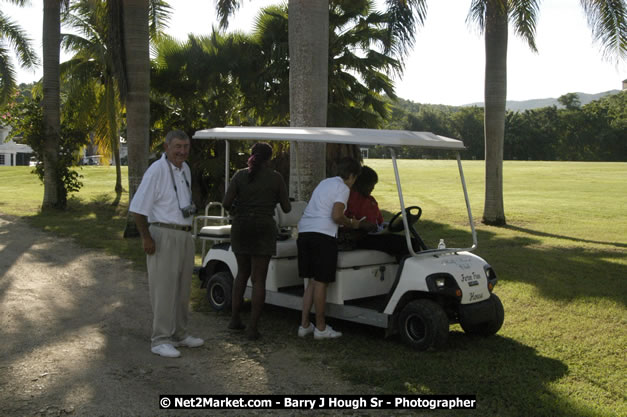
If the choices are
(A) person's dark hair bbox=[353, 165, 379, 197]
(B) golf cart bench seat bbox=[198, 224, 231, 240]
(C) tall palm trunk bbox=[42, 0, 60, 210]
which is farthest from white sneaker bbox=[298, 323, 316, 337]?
(C) tall palm trunk bbox=[42, 0, 60, 210]

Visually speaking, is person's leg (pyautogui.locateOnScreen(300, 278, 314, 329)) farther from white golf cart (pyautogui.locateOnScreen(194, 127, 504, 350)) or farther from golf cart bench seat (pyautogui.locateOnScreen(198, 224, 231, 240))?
golf cart bench seat (pyautogui.locateOnScreen(198, 224, 231, 240))

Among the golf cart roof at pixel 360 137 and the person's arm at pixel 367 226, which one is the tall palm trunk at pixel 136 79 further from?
the person's arm at pixel 367 226

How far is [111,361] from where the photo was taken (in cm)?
509

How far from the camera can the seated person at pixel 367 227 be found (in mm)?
6055

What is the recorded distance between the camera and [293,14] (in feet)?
30.4

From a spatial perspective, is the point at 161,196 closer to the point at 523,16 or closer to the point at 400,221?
the point at 400,221

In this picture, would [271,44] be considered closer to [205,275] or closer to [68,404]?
[205,275]

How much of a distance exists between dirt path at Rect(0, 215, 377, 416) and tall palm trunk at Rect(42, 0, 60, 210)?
35.5 feet

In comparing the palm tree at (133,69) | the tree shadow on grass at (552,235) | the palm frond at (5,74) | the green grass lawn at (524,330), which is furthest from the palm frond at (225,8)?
the palm frond at (5,74)

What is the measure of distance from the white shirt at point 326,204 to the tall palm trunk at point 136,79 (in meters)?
7.58

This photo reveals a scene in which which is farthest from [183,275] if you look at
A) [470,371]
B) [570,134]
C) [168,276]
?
[570,134]

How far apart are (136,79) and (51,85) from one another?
649 centimetres

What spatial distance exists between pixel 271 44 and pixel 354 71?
2660mm

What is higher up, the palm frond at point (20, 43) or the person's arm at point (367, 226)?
the palm frond at point (20, 43)
